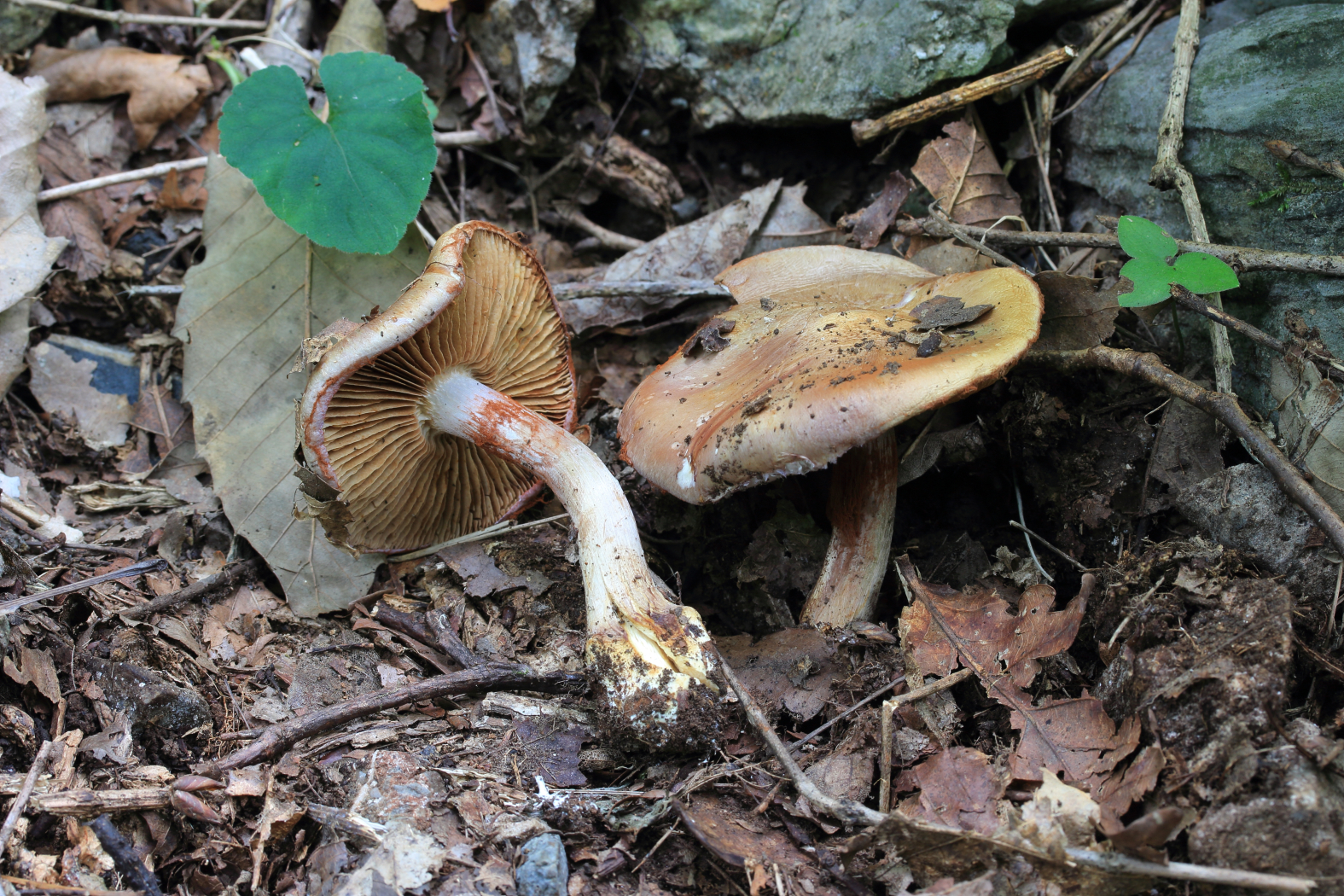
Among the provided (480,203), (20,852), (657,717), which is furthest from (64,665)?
(480,203)

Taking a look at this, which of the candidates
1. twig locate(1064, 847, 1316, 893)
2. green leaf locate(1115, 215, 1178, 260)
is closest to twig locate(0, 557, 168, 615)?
twig locate(1064, 847, 1316, 893)

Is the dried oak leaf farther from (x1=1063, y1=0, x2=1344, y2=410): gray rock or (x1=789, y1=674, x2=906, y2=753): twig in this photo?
(x1=1063, y1=0, x2=1344, y2=410): gray rock

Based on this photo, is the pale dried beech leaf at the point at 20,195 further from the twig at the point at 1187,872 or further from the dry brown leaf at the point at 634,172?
the twig at the point at 1187,872

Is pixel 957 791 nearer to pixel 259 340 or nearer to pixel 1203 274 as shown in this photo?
pixel 1203 274

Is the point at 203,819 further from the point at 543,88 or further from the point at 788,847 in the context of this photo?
the point at 543,88

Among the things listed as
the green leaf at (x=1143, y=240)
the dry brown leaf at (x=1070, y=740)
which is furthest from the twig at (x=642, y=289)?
the dry brown leaf at (x=1070, y=740)

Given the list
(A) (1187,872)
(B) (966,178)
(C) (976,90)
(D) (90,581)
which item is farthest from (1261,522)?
(D) (90,581)
